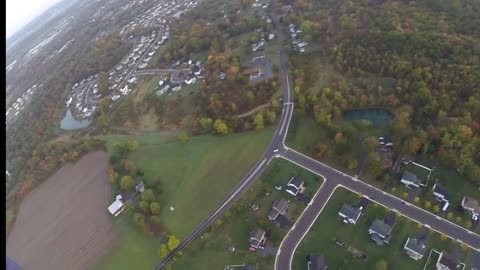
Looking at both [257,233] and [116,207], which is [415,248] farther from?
[116,207]

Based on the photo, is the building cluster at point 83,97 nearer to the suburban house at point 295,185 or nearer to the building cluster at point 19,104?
the building cluster at point 19,104

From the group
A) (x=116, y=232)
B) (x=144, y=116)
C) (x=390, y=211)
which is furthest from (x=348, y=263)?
(x=144, y=116)

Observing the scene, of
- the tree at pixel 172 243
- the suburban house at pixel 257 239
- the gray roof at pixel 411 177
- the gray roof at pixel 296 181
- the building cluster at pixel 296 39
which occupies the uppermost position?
the building cluster at pixel 296 39

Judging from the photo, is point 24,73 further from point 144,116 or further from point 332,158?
point 332,158

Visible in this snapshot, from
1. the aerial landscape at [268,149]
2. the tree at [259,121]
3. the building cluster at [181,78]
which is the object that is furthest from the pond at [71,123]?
the tree at [259,121]

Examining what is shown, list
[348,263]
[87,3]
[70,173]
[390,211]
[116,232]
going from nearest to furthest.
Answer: [348,263], [390,211], [116,232], [70,173], [87,3]

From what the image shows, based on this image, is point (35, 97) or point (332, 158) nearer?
point (332, 158)

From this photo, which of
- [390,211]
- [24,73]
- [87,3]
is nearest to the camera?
[390,211]
